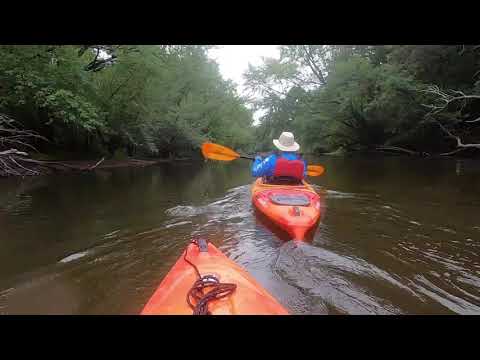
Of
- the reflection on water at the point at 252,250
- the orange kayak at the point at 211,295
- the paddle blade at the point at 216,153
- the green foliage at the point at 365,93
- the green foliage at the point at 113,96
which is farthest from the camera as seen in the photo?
the green foliage at the point at 365,93

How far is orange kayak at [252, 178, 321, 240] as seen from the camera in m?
3.98

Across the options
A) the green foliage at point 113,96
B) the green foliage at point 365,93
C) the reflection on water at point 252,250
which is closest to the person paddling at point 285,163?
the reflection on water at point 252,250

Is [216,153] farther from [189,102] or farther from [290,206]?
[189,102]

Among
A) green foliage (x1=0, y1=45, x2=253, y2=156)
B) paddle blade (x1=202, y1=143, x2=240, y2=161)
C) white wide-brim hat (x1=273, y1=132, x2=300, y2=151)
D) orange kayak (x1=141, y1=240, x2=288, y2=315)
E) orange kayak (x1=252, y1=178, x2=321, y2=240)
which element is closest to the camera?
orange kayak (x1=141, y1=240, x2=288, y2=315)

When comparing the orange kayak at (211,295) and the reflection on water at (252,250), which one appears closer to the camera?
the orange kayak at (211,295)

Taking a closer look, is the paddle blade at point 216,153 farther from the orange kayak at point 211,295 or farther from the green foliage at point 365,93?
the green foliage at point 365,93

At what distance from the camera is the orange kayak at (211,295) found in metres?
1.80

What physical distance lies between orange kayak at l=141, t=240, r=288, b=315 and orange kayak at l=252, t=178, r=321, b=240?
1666mm

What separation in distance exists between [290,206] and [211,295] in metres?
2.72

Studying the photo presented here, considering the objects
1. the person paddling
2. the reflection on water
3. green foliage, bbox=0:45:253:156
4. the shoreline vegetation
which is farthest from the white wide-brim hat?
green foliage, bbox=0:45:253:156

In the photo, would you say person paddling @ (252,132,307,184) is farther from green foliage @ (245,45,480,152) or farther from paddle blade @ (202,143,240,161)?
green foliage @ (245,45,480,152)

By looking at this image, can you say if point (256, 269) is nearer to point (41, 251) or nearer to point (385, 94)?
point (41, 251)

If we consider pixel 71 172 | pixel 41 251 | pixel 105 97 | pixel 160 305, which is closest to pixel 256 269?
pixel 160 305

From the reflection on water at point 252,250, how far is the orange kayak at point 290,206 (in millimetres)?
191
